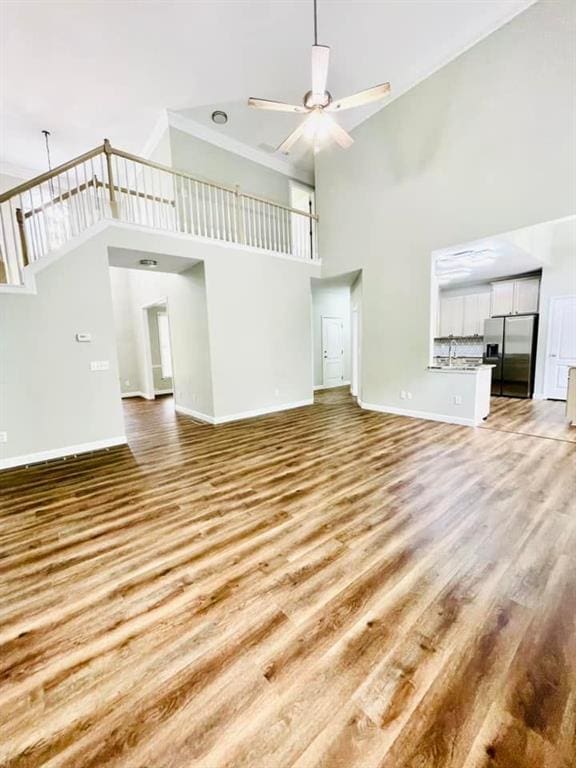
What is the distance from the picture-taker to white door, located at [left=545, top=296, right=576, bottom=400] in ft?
20.6

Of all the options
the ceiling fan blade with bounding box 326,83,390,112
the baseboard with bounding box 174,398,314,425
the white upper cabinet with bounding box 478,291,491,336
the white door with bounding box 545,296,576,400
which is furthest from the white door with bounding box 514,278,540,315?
the ceiling fan blade with bounding box 326,83,390,112

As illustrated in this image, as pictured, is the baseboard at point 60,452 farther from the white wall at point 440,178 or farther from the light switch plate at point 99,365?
the white wall at point 440,178

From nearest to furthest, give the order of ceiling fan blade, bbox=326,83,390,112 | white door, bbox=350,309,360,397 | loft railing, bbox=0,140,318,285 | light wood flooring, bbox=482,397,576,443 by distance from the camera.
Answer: ceiling fan blade, bbox=326,83,390,112 → loft railing, bbox=0,140,318,285 → light wood flooring, bbox=482,397,576,443 → white door, bbox=350,309,360,397

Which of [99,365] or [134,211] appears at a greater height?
[134,211]

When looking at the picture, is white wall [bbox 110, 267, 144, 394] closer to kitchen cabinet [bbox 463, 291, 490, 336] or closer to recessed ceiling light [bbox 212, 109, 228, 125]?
recessed ceiling light [bbox 212, 109, 228, 125]

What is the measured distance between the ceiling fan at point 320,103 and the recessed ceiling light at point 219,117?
2.62 meters

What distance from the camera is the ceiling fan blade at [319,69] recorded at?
2752 mm

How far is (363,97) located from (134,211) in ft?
13.4

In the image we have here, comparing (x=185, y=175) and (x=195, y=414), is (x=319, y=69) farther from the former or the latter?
(x=195, y=414)

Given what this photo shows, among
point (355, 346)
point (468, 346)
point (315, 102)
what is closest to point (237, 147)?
point (315, 102)

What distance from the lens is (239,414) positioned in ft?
18.4

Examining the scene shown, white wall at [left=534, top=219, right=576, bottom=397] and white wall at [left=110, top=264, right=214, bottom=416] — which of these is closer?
white wall at [left=110, top=264, right=214, bottom=416]

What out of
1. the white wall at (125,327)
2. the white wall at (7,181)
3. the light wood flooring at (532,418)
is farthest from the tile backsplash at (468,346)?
the white wall at (7,181)

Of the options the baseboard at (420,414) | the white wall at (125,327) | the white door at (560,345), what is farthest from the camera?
the white wall at (125,327)
